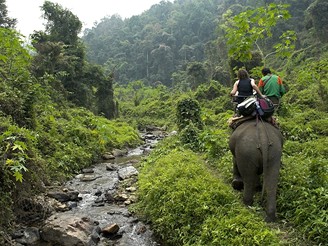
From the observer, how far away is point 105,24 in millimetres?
111562

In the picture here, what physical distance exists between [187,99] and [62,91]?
445 inches

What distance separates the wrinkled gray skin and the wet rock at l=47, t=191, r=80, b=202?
517cm

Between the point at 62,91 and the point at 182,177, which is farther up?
the point at 62,91

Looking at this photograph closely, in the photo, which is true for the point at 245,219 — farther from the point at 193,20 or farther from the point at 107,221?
the point at 193,20

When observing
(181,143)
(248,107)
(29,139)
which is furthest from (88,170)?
(248,107)

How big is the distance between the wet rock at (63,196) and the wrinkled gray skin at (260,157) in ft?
17.0

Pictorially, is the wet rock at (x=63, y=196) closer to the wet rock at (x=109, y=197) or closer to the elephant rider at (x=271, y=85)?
the wet rock at (x=109, y=197)

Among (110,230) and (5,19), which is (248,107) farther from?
(5,19)

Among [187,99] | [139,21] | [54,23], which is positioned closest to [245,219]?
[187,99]

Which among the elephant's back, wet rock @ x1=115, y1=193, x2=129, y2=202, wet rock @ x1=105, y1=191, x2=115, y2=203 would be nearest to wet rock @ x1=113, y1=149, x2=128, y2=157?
wet rock @ x1=105, y1=191, x2=115, y2=203

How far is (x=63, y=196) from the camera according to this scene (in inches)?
348

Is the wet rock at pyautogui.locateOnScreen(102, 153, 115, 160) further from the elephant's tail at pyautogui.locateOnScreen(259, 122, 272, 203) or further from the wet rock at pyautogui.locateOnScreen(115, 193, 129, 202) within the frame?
the elephant's tail at pyautogui.locateOnScreen(259, 122, 272, 203)

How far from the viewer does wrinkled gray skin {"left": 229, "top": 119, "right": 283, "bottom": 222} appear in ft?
18.5

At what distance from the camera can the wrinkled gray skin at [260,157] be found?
5.65m
